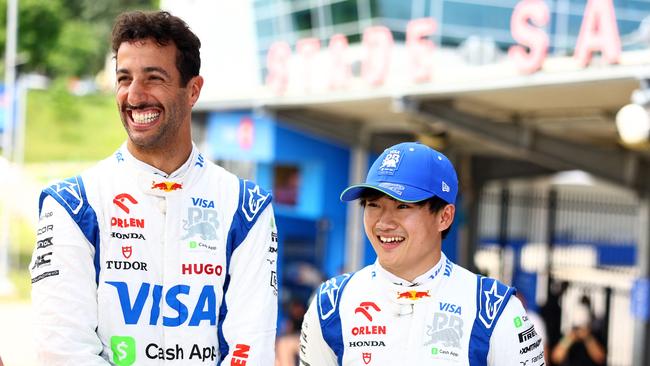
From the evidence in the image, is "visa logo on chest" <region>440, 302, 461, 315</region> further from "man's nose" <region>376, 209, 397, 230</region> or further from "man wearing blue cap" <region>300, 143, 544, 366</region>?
"man's nose" <region>376, 209, 397, 230</region>

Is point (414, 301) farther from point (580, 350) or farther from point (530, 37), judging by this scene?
point (580, 350)

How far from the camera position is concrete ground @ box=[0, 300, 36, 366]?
45.0ft

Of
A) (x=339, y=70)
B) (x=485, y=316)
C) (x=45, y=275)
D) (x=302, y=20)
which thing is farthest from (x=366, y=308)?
(x=302, y=20)

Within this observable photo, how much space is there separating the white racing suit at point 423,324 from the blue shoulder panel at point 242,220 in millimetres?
345

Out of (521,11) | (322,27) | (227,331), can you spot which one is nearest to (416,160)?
(227,331)

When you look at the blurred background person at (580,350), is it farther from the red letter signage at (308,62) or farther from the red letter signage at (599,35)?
the red letter signage at (308,62)

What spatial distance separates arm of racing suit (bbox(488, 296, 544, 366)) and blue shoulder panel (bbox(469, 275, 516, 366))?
15 millimetres

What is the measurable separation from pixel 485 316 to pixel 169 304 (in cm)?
90

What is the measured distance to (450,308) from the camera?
289cm

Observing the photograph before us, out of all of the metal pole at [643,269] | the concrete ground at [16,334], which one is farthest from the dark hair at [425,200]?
the concrete ground at [16,334]

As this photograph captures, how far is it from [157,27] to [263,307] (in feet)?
2.72

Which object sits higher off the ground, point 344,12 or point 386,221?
point 344,12

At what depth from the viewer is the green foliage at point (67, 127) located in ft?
112

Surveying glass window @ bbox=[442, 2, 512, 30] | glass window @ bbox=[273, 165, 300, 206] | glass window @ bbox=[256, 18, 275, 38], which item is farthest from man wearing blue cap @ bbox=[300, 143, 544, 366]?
glass window @ bbox=[256, 18, 275, 38]
